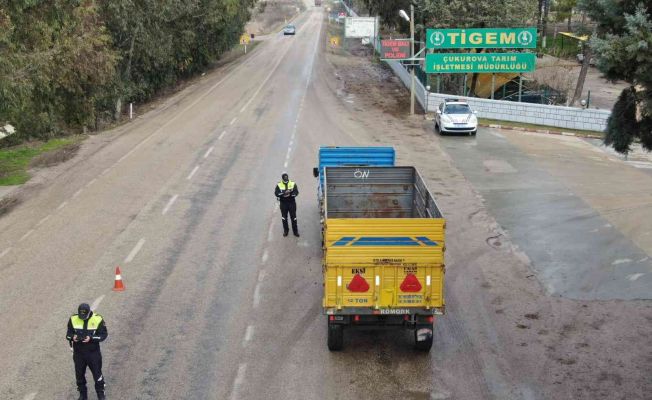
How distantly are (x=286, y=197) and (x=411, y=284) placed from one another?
7.55 m

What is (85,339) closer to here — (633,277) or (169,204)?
(169,204)

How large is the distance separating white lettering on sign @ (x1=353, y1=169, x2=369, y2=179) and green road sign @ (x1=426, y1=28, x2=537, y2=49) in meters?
26.2

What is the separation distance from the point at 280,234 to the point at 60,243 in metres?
5.80

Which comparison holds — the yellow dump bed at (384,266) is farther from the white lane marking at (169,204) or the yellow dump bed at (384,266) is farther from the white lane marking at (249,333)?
the white lane marking at (169,204)

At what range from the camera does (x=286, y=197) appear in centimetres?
1994

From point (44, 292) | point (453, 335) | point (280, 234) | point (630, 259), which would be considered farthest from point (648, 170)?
point (44, 292)

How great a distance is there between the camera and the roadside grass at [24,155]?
2798cm

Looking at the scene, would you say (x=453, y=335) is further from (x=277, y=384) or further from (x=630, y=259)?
(x=630, y=259)

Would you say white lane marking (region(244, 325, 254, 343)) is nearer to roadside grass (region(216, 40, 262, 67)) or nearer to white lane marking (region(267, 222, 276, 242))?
white lane marking (region(267, 222, 276, 242))

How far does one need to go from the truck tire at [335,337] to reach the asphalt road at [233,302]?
21 centimetres

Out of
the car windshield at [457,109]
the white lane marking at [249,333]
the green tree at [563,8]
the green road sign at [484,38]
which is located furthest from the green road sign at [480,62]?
Result: the green tree at [563,8]

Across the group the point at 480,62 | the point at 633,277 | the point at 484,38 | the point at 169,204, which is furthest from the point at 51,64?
the point at 633,277

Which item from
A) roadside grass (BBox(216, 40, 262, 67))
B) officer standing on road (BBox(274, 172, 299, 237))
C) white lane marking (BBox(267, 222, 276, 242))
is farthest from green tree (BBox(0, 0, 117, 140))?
roadside grass (BBox(216, 40, 262, 67))

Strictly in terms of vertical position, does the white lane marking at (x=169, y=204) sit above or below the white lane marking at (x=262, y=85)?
above
